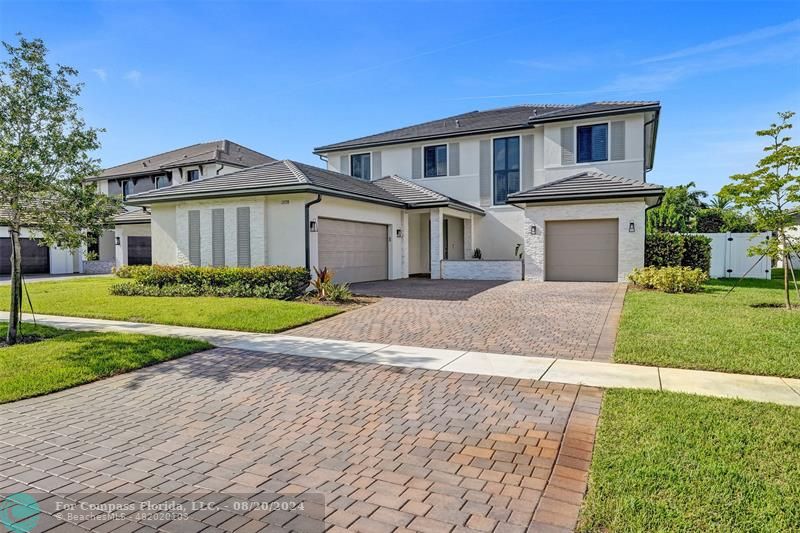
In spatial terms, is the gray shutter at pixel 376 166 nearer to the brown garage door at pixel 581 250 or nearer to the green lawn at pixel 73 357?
the brown garage door at pixel 581 250

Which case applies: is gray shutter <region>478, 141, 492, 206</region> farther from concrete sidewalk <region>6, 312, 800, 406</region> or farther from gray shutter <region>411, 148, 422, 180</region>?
concrete sidewalk <region>6, 312, 800, 406</region>

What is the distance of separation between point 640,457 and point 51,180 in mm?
10438

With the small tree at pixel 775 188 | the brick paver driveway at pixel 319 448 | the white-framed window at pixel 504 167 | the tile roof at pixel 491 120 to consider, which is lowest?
the brick paver driveway at pixel 319 448

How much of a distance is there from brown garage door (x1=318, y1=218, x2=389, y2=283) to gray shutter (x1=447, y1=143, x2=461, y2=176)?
7.09 m

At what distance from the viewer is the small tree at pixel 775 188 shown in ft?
37.4

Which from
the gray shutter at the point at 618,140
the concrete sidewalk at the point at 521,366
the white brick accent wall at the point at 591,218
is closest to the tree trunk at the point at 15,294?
the concrete sidewalk at the point at 521,366

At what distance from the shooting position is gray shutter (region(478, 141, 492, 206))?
1000 inches

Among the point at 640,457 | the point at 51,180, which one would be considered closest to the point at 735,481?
the point at 640,457

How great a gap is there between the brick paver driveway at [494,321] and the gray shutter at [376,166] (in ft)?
42.9

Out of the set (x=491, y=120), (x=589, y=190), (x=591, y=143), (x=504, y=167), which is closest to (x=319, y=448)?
(x=589, y=190)

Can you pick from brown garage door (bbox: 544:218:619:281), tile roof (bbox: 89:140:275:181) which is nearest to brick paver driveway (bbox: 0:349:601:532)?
brown garage door (bbox: 544:218:619:281)

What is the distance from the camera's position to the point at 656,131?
25.2m

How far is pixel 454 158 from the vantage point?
85.6ft

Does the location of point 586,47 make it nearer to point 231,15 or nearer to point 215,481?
point 231,15
